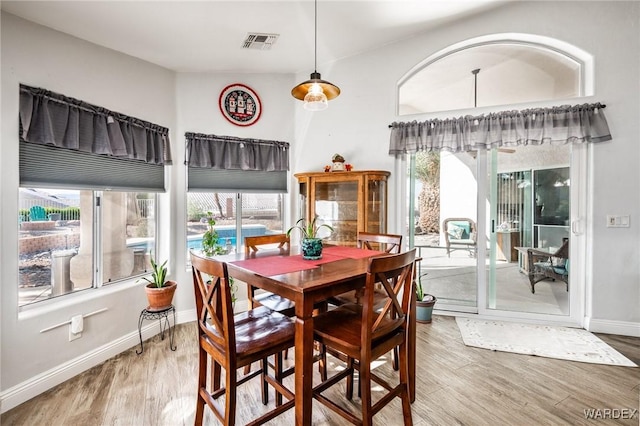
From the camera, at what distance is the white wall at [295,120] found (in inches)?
79.5

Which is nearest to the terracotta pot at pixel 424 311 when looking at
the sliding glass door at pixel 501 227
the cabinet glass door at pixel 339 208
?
the sliding glass door at pixel 501 227

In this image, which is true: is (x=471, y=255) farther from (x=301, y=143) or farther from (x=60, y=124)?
(x=60, y=124)

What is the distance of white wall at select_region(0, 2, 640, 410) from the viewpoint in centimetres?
202

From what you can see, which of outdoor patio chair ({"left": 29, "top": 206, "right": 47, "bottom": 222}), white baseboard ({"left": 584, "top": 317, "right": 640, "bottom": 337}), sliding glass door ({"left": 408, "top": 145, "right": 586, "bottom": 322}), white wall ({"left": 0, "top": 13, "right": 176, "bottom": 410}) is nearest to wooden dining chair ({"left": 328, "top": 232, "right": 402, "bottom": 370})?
sliding glass door ({"left": 408, "top": 145, "right": 586, "bottom": 322})

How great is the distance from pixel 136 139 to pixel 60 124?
0.59 m

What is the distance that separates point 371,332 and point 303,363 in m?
0.36

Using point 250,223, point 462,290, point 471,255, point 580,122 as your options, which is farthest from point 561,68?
point 250,223

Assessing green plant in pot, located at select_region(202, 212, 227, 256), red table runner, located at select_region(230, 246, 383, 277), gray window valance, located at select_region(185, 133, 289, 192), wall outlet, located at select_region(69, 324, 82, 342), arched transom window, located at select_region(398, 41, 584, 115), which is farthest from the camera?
gray window valance, located at select_region(185, 133, 289, 192)

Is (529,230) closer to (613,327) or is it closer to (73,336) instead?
(613,327)

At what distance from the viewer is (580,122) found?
2.75 meters

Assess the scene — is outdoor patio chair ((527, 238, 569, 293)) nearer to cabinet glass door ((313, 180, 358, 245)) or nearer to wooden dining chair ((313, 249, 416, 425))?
cabinet glass door ((313, 180, 358, 245))

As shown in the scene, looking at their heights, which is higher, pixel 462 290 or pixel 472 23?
pixel 472 23

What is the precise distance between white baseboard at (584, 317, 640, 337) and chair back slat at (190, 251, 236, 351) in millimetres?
3418

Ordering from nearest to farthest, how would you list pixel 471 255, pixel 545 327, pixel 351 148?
pixel 545 327 < pixel 471 255 < pixel 351 148
